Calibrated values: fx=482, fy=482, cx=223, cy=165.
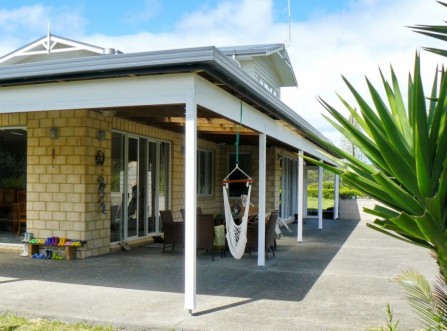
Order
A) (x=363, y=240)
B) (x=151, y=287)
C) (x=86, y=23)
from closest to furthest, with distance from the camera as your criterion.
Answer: (x=151, y=287) → (x=363, y=240) → (x=86, y=23)

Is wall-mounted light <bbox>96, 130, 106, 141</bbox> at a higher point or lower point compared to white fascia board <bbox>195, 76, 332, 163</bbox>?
lower

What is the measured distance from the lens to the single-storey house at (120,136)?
17.8 feet

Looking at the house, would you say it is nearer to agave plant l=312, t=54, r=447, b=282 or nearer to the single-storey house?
the single-storey house

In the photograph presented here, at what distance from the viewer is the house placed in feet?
17.9

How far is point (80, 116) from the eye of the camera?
338 inches

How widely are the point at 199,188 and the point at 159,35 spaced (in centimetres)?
2221

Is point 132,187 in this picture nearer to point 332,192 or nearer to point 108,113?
point 108,113

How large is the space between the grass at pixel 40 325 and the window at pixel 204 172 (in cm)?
932

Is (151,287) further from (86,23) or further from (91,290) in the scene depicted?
(86,23)

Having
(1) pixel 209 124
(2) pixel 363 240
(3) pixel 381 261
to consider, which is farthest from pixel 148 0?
(3) pixel 381 261

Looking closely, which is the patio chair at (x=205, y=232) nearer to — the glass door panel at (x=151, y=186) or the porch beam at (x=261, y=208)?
the porch beam at (x=261, y=208)

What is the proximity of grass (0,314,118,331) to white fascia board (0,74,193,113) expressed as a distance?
8.17ft

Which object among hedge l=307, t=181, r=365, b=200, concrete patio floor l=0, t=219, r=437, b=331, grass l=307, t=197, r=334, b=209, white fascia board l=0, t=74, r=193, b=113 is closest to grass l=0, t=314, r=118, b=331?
concrete patio floor l=0, t=219, r=437, b=331

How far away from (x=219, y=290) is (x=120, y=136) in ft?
15.3
